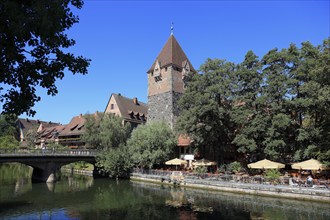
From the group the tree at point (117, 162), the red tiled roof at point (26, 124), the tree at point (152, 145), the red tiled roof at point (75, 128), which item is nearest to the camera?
the tree at point (152, 145)

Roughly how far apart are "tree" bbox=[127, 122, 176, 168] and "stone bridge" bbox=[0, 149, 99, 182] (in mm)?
9645

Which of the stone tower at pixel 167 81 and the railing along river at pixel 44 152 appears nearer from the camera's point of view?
the railing along river at pixel 44 152

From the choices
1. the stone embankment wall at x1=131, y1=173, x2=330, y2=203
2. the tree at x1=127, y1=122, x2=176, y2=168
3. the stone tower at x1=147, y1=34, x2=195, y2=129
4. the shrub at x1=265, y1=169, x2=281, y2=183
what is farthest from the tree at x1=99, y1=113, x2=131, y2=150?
the shrub at x1=265, y1=169, x2=281, y2=183

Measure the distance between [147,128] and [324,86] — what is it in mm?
26383

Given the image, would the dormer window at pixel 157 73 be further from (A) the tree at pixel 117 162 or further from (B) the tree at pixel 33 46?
(B) the tree at pixel 33 46

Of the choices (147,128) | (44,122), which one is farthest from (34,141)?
(147,128)

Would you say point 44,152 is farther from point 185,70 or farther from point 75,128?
point 75,128

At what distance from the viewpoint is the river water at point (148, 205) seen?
2233 centimetres

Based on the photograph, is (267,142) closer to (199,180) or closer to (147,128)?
(199,180)

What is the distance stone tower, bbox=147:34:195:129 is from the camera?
55906mm

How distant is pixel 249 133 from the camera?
1399 inches

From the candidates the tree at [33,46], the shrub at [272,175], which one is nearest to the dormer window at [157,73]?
the shrub at [272,175]

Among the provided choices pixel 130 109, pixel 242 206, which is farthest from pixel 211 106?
pixel 130 109

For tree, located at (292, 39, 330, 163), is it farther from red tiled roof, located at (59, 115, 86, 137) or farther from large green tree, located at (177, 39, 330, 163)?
red tiled roof, located at (59, 115, 86, 137)
